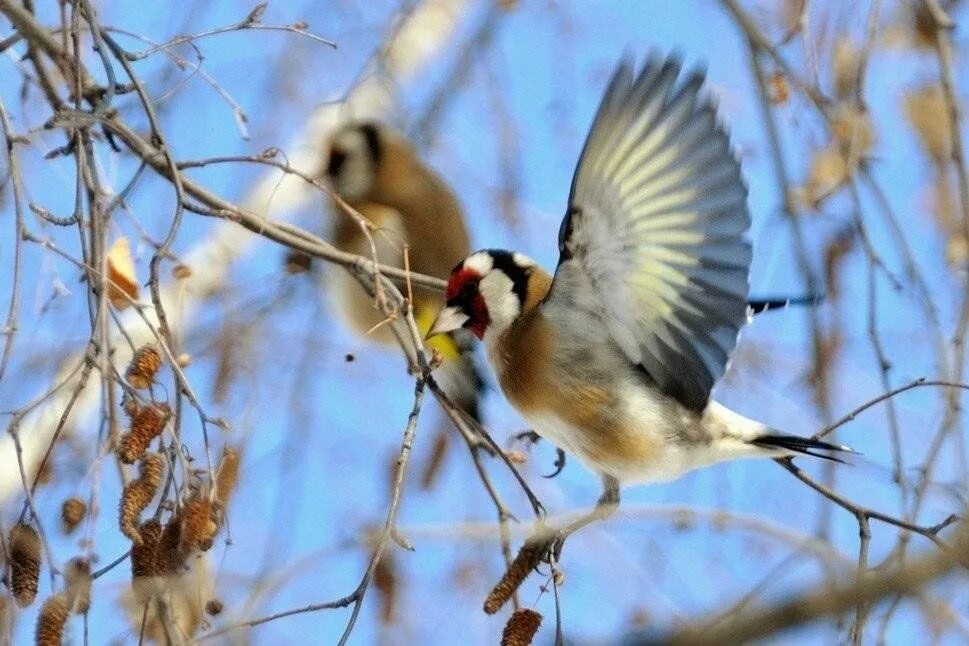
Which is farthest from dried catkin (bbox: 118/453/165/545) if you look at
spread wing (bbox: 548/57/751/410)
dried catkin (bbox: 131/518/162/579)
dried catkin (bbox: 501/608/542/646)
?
spread wing (bbox: 548/57/751/410)

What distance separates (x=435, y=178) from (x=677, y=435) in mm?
1891

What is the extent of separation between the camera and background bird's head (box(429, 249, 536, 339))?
2.69 meters

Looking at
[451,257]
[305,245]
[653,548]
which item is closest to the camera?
[305,245]

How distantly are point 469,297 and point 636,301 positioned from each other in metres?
0.35

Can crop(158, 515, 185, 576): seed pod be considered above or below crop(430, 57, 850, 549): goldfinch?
below

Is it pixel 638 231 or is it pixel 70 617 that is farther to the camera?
pixel 638 231

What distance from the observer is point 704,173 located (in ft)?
7.68

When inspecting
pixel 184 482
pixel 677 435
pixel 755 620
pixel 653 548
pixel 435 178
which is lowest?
pixel 755 620

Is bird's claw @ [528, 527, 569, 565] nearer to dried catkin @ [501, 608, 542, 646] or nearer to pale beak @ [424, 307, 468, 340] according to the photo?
dried catkin @ [501, 608, 542, 646]

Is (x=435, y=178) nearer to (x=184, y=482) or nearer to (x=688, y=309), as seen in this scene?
(x=688, y=309)

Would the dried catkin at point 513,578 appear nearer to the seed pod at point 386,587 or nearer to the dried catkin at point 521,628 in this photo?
the dried catkin at point 521,628

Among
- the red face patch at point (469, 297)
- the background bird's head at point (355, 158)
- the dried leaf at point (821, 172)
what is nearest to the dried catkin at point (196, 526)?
the red face patch at point (469, 297)

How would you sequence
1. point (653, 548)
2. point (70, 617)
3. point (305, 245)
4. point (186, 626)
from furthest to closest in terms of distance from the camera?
point (653, 548) < point (186, 626) < point (305, 245) < point (70, 617)

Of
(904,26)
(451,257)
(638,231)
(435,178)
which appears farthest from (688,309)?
(904,26)
